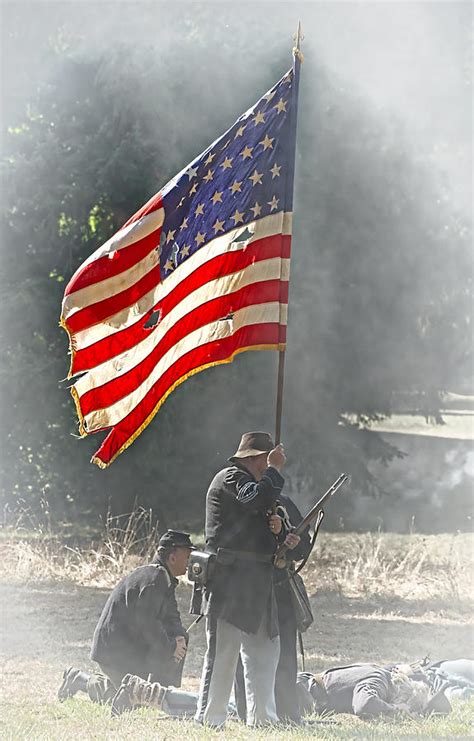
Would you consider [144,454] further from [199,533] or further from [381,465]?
[381,465]

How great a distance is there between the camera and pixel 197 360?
495 centimetres

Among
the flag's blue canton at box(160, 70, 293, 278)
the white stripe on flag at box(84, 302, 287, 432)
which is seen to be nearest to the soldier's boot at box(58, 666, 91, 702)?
the white stripe on flag at box(84, 302, 287, 432)

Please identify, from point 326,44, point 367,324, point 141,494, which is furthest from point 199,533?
point 326,44

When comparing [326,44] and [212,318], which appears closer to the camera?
[212,318]

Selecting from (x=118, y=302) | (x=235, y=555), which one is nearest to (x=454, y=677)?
(x=235, y=555)

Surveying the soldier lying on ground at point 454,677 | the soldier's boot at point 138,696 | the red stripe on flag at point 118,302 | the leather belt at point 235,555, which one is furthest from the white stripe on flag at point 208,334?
the soldier lying on ground at point 454,677

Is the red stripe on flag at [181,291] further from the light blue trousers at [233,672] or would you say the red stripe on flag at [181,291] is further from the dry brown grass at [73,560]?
the dry brown grass at [73,560]

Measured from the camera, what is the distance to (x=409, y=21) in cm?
1134

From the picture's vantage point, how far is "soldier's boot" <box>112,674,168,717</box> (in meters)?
5.03

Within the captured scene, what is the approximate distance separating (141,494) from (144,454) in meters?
0.47

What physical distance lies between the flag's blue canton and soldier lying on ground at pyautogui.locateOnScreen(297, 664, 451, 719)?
2.23 meters

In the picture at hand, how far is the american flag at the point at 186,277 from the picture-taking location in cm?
500

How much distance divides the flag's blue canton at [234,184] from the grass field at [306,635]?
7.09 feet

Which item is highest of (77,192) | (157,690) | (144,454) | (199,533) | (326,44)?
(326,44)
